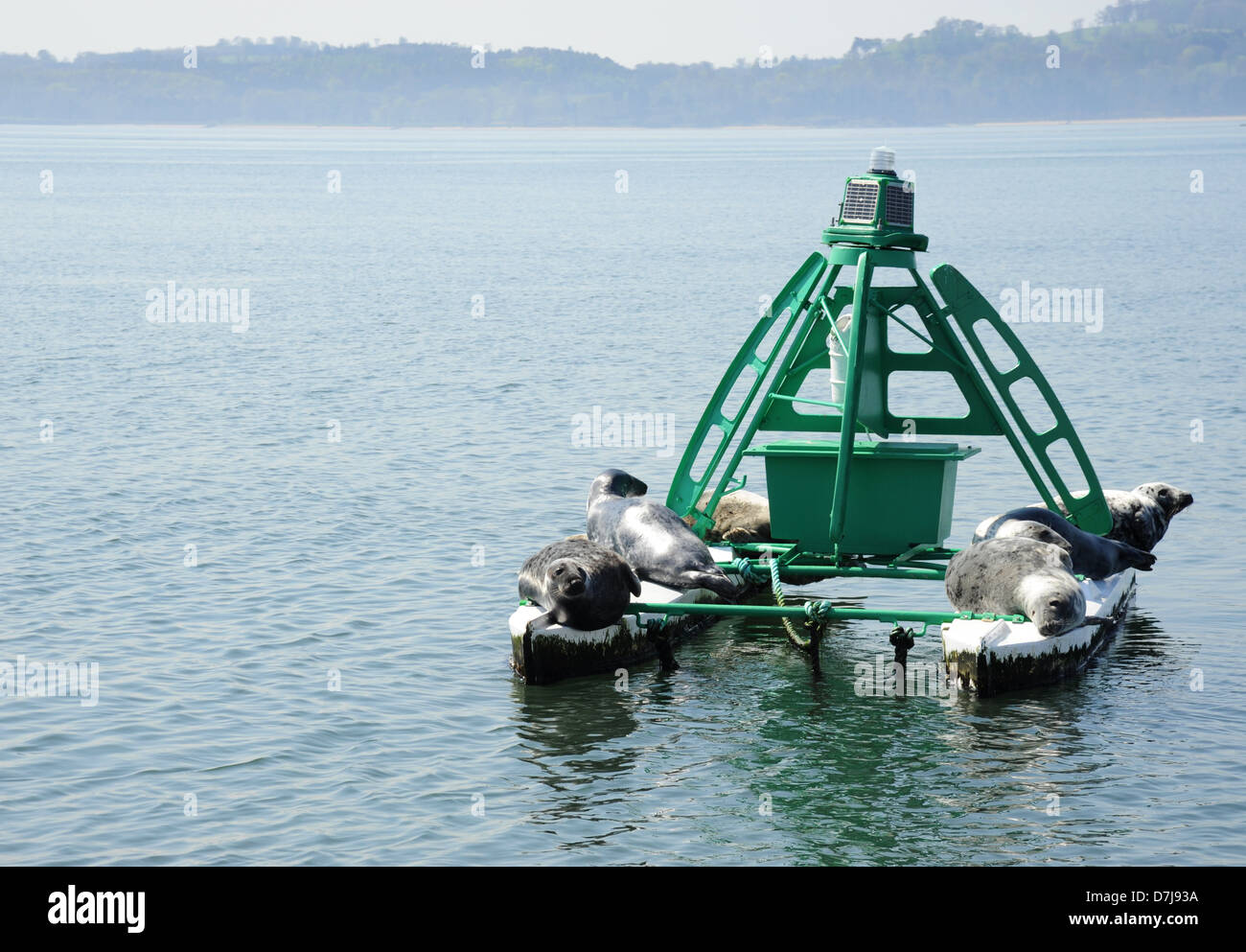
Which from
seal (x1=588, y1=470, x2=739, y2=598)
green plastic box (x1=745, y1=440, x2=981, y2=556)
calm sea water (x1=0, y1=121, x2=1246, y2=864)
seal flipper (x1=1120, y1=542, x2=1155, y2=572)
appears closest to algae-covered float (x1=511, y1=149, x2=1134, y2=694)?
green plastic box (x1=745, y1=440, x2=981, y2=556)

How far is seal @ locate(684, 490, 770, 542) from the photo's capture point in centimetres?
2095

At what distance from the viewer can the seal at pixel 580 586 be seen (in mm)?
16578

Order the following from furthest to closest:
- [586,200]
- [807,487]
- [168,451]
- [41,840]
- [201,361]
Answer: [586,200]
[201,361]
[168,451]
[807,487]
[41,840]

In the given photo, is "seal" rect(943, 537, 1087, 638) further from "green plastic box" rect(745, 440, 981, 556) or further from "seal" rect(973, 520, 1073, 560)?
"green plastic box" rect(745, 440, 981, 556)

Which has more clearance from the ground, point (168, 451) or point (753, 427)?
point (753, 427)

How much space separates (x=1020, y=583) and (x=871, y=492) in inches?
110

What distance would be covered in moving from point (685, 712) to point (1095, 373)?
1098 inches

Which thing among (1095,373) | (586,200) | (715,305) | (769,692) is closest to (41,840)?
(769,692)

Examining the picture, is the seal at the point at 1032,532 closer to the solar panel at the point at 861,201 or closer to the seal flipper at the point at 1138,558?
the seal flipper at the point at 1138,558

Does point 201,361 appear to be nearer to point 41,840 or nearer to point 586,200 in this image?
point 41,840

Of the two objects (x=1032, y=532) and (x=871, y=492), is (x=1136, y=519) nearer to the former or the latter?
(x=1032, y=532)

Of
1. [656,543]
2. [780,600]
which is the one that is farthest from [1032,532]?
[656,543]

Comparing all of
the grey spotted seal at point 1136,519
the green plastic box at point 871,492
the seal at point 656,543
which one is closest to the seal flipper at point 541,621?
the seal at point 656,543

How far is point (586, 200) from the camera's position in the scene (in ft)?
457
